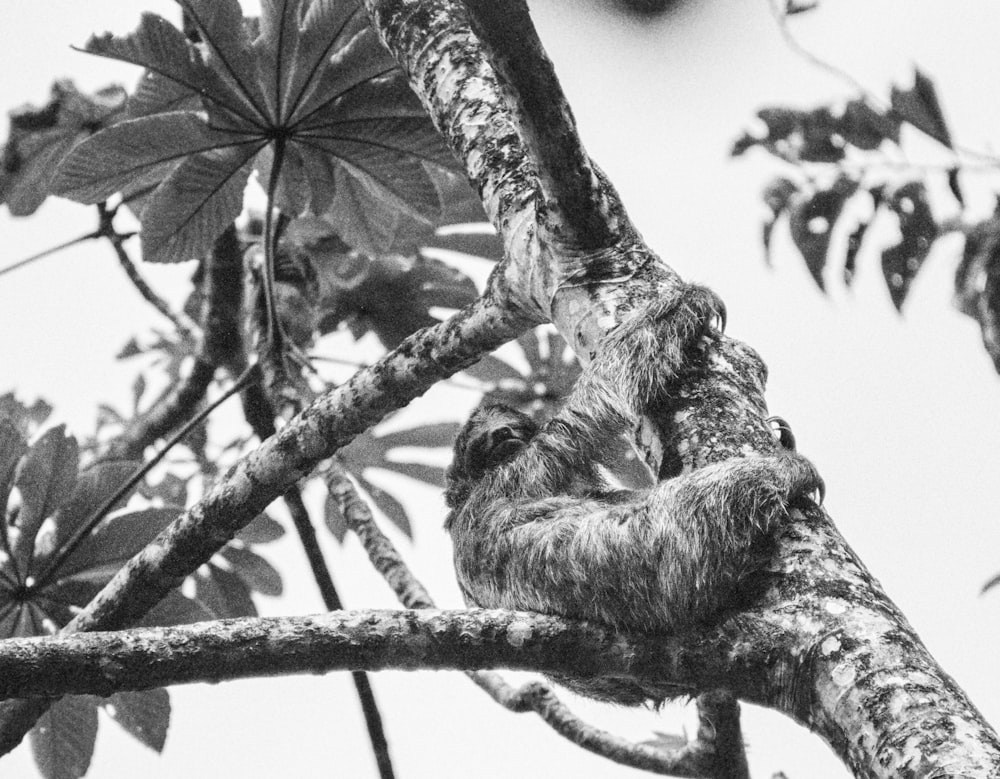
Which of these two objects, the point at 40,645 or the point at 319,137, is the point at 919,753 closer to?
the point at 40,645

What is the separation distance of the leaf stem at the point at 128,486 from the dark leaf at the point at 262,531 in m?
1.10

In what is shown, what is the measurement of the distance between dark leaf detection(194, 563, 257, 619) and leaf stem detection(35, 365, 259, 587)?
1.06 m

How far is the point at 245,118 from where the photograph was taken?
15.0 feet

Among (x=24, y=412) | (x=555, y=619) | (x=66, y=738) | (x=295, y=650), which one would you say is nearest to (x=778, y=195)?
(x=555, y=619)

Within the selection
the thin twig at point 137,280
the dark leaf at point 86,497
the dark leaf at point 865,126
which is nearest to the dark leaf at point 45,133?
the thin twig at point 137,280

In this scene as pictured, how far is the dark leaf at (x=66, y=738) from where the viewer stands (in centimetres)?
456

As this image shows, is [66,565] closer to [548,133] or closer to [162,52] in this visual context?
[162,52]

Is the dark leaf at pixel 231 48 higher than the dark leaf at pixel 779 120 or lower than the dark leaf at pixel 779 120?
higher

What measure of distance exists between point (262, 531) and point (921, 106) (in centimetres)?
399

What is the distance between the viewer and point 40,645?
2262 millimetres

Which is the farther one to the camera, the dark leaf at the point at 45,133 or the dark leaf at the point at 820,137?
the dark leaf at the point at 45,133

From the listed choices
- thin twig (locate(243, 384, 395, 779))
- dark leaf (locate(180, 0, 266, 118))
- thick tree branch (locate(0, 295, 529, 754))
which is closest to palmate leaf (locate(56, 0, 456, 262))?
dark leaf (locate(180, 0, 266, 118))

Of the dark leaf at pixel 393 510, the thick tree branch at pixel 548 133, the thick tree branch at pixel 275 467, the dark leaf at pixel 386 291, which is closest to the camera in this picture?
the thick tree branch at pixel 548 133

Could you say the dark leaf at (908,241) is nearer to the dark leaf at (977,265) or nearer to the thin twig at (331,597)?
the dark leaf at (977,265)
